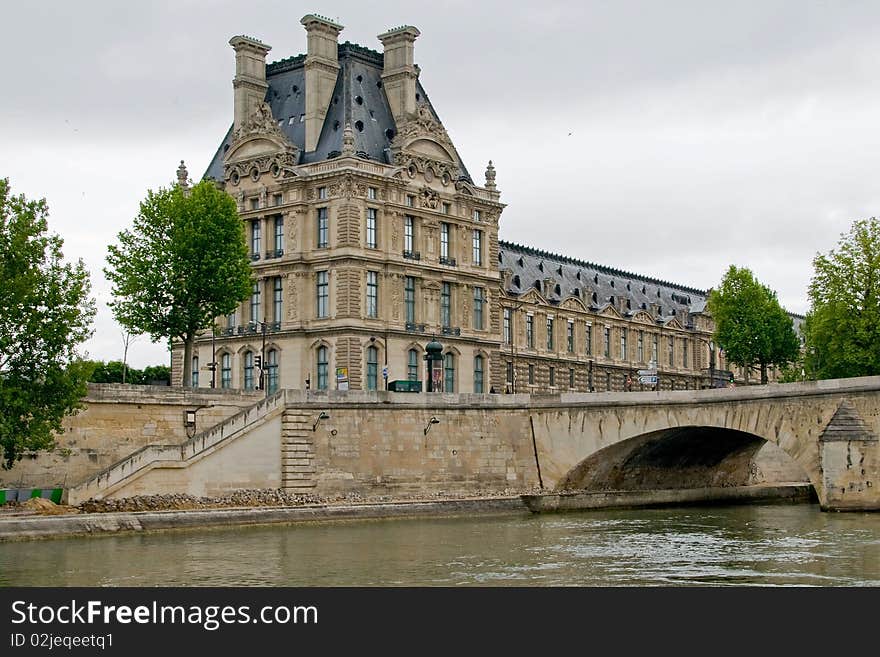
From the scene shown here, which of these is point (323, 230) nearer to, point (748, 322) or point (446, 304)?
point (446, 304)

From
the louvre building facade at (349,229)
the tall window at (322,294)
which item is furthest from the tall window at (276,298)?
the tall window at (322,294)

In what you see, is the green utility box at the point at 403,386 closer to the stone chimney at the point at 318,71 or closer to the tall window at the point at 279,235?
the tall window at the point at 279,235

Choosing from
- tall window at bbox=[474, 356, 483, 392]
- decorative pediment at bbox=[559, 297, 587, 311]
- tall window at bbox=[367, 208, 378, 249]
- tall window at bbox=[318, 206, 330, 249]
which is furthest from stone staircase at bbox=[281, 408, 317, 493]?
decorative pediment at bbox=[559, 297, 587, 311]

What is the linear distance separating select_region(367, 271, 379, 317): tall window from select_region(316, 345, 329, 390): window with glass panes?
315 cm

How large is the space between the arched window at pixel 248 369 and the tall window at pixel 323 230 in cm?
751

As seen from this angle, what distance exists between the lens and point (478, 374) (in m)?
86.2

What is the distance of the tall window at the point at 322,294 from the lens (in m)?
79.6

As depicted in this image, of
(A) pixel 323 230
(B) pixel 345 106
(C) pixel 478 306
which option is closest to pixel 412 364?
(C) pixel 478 306

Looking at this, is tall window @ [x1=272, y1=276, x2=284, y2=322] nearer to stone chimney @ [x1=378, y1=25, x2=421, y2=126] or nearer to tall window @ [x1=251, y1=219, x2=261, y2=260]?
tall window @ [x1=251, y1=219, x2=261, y2=260]

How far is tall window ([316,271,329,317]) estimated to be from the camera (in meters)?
79.6

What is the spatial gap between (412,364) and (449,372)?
2854mm

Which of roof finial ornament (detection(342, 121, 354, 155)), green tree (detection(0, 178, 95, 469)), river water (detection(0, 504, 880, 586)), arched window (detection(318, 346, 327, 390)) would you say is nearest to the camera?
river water (detection(0, 504, 880, 586))

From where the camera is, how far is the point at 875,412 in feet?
183

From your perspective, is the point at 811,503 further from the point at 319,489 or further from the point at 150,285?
the point at 150,285
